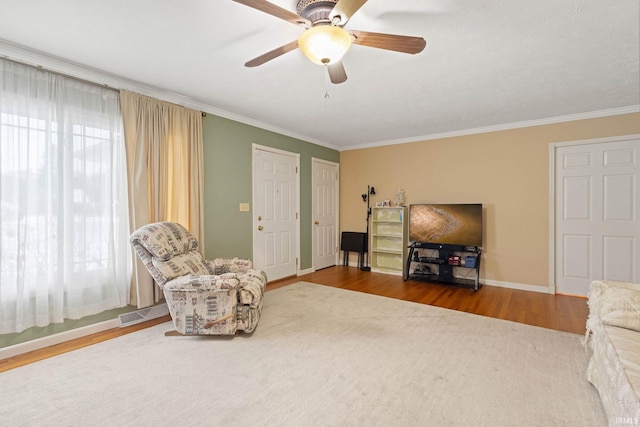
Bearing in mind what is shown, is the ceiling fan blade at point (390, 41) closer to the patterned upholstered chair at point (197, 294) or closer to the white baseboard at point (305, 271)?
the patterned upholstered chair at point (197, 294)

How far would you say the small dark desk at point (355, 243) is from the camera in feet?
18.7

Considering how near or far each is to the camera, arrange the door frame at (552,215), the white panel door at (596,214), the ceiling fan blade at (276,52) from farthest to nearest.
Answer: the door frame at (552,215) < the white panel door at (596,214) < the ceiling fan blade at (276,52)

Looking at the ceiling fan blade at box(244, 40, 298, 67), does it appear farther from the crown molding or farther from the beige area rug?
the beige area rug

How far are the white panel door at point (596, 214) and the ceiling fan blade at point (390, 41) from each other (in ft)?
11.7

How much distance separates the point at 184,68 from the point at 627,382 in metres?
3.66

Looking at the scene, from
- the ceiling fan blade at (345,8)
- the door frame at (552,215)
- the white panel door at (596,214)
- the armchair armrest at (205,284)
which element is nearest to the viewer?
the ceiling fan blade at (345,8)

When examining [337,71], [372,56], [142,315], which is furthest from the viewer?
[142,315]

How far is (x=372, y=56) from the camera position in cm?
245

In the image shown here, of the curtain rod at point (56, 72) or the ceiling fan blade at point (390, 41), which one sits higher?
the curtain rod at point (56, 72)

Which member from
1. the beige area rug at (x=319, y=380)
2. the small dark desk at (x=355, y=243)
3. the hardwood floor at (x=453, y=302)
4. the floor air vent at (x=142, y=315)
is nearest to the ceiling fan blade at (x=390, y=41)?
the beige area rug at (x=319, y=380)

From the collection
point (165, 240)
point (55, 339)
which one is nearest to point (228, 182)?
point (165, 240)

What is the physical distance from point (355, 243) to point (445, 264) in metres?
1.78

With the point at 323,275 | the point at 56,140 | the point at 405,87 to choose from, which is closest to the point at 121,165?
the point at 56,140

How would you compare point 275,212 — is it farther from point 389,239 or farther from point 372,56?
point 372,56
